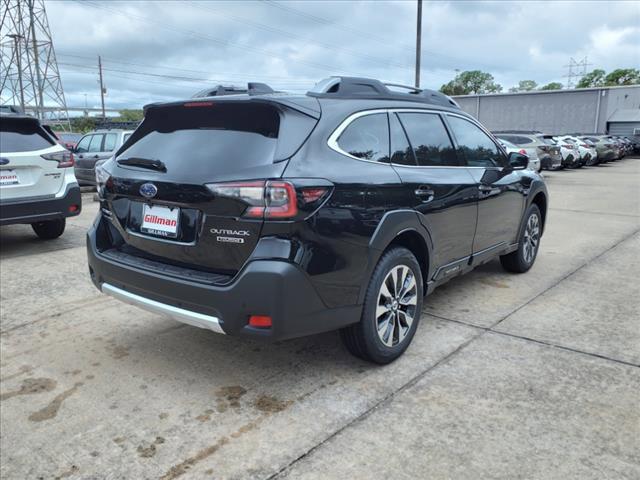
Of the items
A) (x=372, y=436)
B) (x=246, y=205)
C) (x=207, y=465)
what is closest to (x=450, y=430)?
Answer: (x=372, y=436)

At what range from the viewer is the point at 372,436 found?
108 inches

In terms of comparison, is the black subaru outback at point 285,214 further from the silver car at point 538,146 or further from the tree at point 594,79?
the tree at point 594,79

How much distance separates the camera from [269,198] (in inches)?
109

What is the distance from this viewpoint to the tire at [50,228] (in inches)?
299

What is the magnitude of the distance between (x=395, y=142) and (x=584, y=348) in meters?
1.91

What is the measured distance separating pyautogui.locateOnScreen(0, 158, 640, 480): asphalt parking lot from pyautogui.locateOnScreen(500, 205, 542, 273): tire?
56cm

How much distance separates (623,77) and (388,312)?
113283 millimetres

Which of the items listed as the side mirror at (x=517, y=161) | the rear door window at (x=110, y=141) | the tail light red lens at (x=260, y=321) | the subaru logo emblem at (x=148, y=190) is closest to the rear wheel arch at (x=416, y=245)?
the tail light red lens at (x=260, y=321)

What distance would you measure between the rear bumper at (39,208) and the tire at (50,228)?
696mm

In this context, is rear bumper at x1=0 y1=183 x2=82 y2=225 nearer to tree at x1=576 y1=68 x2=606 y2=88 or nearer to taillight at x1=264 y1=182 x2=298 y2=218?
taillight at x1=264 y1=182 x2=298 y2=218

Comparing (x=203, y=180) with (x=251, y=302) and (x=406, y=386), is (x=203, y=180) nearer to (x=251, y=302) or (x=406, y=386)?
(x=251, y=302)

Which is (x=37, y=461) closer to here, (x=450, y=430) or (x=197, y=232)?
(x=197, y=232)

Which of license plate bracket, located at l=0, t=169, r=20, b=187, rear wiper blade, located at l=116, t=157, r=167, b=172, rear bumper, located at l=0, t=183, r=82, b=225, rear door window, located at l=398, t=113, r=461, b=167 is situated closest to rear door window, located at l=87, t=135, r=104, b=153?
rear bumper, located at l=0, t=183, r=82, b=225

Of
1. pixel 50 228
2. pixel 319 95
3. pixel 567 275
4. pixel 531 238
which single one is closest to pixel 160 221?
pixel 319 95
